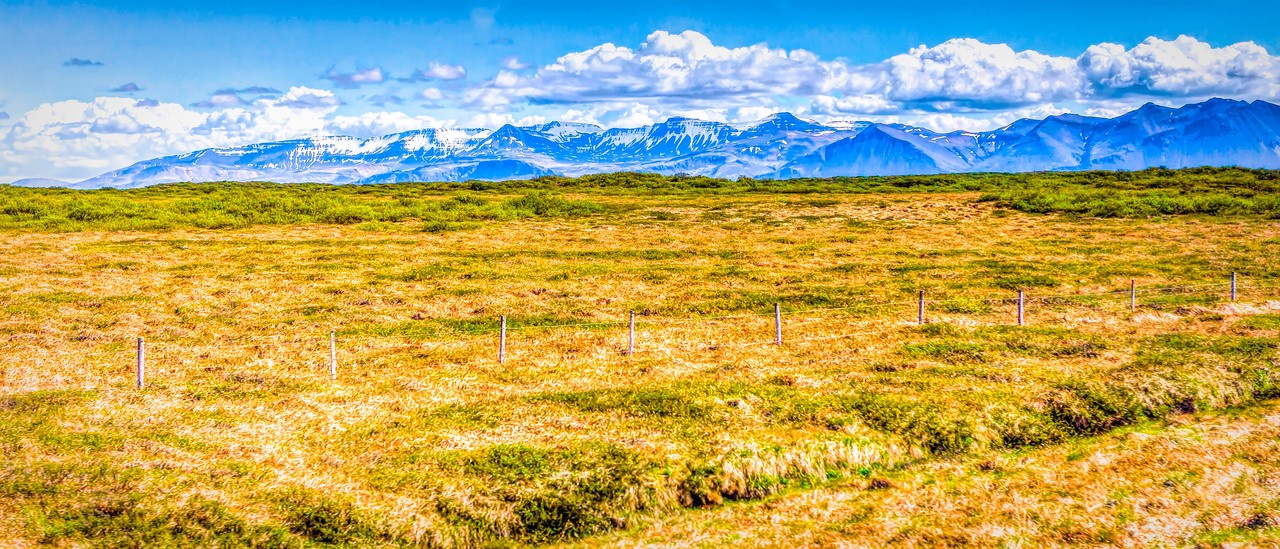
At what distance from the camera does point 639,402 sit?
28.2 metres

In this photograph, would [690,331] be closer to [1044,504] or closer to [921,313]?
[921,313]

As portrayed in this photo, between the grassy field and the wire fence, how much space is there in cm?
29

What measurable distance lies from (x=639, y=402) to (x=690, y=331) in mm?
11648

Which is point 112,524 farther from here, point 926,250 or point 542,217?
point 542,217

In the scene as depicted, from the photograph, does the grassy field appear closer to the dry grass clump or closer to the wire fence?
the dry grass clump

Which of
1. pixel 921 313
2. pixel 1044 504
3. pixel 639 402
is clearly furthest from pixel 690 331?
pixel 1044 504

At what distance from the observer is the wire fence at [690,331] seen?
3522 centimetres

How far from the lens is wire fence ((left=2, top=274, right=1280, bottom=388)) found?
35.2m

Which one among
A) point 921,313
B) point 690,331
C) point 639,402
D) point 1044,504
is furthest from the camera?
point 921,313

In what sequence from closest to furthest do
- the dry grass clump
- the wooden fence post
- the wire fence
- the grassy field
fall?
the dry grass clump < the grassy field < the wire fence < the wooden fence post

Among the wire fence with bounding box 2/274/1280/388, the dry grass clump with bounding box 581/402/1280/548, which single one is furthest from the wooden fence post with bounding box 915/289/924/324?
the dry grass clump with bounding box 581/402/1280/548

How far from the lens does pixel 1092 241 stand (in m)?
74.5

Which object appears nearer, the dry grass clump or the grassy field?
the dry grass clump

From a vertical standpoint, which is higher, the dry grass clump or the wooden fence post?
the wooden fence post
